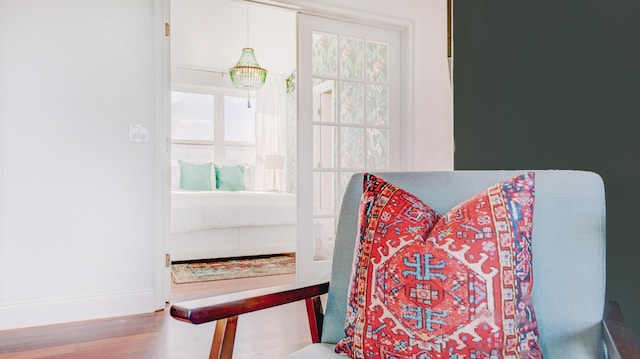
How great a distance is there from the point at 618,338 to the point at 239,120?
6220 millimetres

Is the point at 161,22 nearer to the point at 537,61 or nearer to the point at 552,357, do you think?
the point at 537,61

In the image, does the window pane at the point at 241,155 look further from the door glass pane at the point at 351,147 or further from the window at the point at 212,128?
the door glass pane at the point at 351,147

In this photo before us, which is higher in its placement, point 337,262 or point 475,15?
point 475,15

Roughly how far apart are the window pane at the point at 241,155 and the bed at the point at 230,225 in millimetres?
2028

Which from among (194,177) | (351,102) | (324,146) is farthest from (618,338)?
(194,177)

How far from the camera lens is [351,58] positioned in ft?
10.9

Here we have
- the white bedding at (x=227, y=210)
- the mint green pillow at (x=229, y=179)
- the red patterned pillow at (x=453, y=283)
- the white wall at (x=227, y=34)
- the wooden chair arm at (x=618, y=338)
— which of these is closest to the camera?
the wooden chair arm at (x=618, y=338)

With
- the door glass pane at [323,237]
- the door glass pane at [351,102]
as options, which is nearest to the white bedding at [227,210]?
the door glass pane at [323,237]

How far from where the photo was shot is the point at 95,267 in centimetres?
252

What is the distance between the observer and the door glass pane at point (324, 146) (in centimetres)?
320

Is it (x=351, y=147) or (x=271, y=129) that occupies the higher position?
(x=271, y=129)

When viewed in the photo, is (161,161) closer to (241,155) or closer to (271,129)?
(241,155)

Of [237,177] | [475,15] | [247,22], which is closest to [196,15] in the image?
[247,22]

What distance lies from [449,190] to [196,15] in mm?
4307
